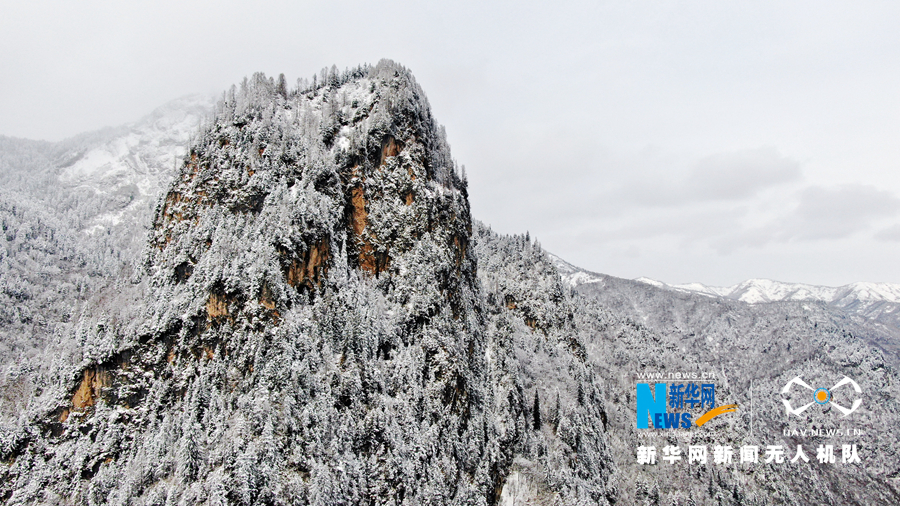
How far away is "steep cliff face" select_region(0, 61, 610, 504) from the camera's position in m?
48.1

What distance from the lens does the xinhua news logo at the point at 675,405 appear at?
11150 cm

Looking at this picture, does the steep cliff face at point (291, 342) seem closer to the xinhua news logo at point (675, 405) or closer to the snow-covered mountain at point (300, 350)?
the snow-covered mountain at point (300, 350)

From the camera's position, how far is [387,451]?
174 feet

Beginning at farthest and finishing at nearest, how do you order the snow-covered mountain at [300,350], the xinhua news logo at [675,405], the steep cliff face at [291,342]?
the xinhua news logo at [675,405]
the snow-covered mountain at [300,350]
the steep cliff face at [291,342]

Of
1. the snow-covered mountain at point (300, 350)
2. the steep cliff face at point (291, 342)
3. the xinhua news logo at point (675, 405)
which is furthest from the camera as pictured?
the xinhua news logo at point (675, 405)

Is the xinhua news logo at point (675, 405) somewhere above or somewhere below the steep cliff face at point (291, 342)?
below

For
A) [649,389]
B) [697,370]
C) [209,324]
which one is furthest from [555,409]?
[697,370]

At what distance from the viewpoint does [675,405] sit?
11212cm

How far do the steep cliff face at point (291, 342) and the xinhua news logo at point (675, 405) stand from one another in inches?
2304

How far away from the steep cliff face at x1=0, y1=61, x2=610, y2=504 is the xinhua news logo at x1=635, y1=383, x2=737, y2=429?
2304 inches

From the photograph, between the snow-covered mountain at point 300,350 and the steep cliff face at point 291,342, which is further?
the snow-covered mountain at point 300,350

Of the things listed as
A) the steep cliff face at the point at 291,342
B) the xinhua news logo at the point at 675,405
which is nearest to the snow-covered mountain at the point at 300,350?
the steep cliff face at the point at 291,342

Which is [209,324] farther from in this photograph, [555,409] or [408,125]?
[555,409]

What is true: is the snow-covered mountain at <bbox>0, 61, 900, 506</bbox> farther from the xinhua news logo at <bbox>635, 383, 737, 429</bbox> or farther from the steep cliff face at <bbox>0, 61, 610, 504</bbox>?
the xinhua news logo at <bbox>635, 383, 737, 429</bbox>
